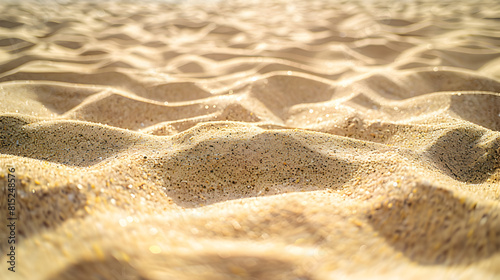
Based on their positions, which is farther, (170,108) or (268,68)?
(268,68)

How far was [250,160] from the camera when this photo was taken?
3.65 feet

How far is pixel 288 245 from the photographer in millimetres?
690

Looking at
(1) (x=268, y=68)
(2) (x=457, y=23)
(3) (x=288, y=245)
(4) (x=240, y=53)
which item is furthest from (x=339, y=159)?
(2) (x=457, y=23)

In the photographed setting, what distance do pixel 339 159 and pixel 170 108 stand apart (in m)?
1.10

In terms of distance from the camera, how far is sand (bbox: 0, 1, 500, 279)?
0.63m

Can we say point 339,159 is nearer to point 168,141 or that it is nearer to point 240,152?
point 240,152

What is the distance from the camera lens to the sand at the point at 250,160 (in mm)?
632

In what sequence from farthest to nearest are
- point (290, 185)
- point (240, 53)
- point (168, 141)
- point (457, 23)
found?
1. point (457, 23)
2. point (240, 53)
3. point (168, 141)
4. point (290, 185)

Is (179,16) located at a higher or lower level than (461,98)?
higher

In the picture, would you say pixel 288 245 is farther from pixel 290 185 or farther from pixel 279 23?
pixel 279 23

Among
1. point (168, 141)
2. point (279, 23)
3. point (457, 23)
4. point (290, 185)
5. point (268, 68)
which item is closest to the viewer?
point (290, 185)

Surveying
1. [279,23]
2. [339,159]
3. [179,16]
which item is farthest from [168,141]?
[179,16]

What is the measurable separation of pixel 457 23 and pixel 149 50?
3.71 m

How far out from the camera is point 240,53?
2732 millimetres
